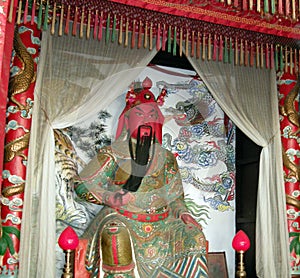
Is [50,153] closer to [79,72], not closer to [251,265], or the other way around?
[79,72]

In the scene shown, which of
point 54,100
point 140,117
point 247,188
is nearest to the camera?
point 54,100

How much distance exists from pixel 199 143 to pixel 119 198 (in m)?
1.17

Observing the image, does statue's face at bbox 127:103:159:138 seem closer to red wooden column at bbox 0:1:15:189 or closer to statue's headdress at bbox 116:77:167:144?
statue's headdress at bbox 116:77:167:144

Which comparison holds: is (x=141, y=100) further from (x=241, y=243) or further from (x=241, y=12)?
(x=241, y=243)

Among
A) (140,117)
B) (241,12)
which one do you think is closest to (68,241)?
(140,117)

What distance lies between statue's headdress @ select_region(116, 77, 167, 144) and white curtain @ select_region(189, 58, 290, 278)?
59 cm

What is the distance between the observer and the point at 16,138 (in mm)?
3391

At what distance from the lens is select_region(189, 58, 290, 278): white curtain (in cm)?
393

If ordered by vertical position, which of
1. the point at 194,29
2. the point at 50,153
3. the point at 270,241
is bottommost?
the point at 270,241

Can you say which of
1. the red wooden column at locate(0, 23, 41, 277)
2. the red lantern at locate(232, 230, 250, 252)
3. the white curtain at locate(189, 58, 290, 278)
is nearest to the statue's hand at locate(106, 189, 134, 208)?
the red wooden column at locate(0, 23, 41, 277)

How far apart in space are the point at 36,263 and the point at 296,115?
2.63 meters

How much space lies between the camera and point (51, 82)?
3.54m

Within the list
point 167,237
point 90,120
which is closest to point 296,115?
point 167,237

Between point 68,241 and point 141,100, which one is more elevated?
point 141,100
